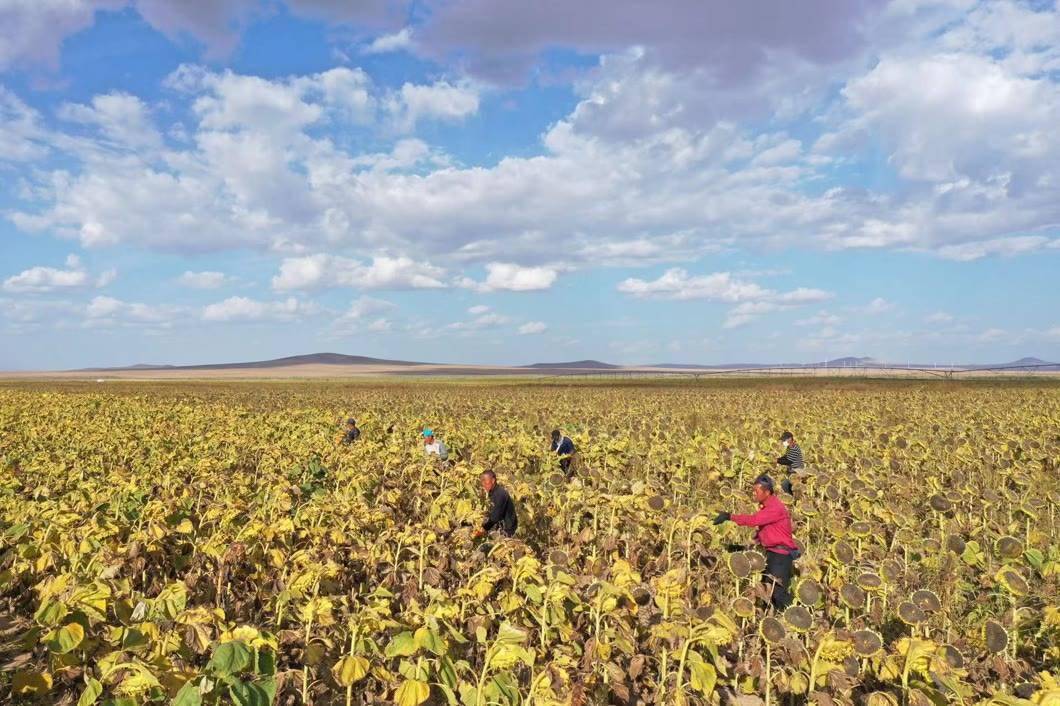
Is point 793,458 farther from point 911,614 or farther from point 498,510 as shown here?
point 911,614

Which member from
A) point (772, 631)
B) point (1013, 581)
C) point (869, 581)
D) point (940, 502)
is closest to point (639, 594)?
point (772, 631)

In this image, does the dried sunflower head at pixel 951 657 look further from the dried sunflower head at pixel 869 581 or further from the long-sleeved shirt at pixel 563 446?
the long-sleeved shirt at pixel 563 446

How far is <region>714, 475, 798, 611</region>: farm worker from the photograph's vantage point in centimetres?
791

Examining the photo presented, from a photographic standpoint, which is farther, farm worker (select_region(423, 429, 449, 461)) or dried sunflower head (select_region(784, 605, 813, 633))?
farm worker (select_region(423, 429, 449, 461))

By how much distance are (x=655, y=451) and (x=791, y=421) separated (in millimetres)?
10350

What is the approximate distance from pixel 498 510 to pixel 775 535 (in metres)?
3.62

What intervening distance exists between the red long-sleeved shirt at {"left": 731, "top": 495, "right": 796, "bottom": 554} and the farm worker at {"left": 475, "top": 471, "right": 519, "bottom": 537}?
10.2ft

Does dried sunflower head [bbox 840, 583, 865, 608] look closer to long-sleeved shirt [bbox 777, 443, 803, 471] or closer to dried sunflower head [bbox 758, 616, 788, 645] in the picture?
dried sunflower head [bbox 758, 616, 788, 645]

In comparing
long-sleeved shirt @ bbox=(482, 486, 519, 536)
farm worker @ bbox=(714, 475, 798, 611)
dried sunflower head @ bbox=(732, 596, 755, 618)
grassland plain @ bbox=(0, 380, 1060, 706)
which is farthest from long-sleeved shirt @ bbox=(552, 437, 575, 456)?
dried sunflower head @ bbox=(732, 596, 755, 618)

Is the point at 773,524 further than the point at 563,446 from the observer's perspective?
No

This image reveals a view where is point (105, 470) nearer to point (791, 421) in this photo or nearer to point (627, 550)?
point (627, 550)

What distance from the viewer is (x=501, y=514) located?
962cm

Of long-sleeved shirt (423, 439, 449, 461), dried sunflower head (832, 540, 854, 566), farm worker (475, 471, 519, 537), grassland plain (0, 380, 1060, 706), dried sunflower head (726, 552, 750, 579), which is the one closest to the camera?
grassland plain (0, 380, 1060, 706)

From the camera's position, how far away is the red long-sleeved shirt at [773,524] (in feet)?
25.9
